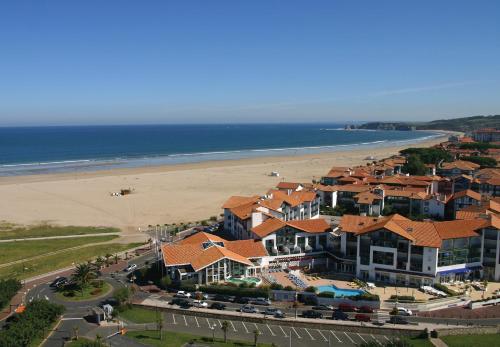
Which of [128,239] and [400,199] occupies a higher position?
[400,199]

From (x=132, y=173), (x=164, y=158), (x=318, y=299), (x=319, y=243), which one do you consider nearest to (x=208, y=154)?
(x=164, y=158)

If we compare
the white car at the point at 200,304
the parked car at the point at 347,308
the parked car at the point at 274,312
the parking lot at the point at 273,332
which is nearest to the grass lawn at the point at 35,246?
the white car at the point at 200,304

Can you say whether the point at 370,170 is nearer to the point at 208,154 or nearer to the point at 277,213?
the point at 277,213

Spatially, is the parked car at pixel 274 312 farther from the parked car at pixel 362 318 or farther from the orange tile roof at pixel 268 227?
the orange tile roof at pixel 268 227

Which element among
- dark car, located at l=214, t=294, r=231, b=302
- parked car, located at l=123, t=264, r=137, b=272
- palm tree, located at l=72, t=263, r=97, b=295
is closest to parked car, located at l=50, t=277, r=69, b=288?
palm tree, located at l=72, t=263, r=97, b=295

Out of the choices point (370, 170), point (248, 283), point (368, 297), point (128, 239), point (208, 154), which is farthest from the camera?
point (208, 154)

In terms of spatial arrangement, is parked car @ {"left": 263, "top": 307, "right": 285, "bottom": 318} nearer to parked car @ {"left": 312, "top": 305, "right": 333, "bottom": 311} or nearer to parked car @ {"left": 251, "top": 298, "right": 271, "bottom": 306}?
parked car @ {"left": 251, "top": 298, "right": 271, "bottom": 306}
